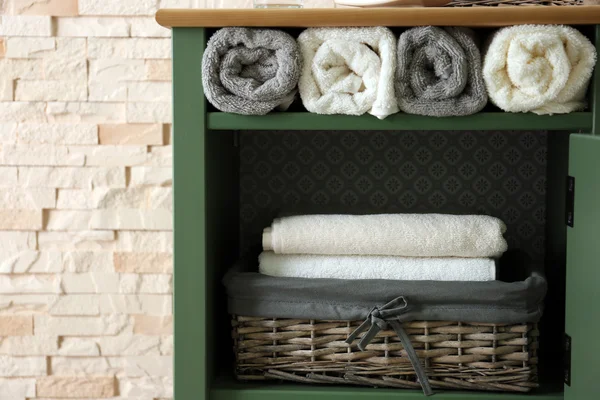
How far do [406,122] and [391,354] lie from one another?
1.24ft

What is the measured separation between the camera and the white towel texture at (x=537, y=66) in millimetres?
1148

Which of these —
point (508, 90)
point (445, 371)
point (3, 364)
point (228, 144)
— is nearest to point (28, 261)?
point (3, 364)

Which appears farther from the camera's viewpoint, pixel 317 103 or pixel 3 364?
pixel 3 364

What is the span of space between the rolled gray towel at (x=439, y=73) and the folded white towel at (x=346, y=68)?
0.02m

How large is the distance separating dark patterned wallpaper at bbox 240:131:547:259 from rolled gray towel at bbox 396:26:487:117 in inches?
17.0

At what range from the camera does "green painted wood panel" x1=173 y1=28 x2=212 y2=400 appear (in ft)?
3.95

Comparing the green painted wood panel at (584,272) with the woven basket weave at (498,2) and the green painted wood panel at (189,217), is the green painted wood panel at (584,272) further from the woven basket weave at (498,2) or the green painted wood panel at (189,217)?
the green painted wood panel at (189,217)

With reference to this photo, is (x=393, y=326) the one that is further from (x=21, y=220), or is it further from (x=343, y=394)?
(x=21, y=220)

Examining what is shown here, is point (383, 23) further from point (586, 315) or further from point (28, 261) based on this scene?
point (28, 261)

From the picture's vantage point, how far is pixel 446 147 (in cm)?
161

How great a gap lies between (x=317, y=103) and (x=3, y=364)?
93cm

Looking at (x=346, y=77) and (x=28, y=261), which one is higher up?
(x=346, y=77)

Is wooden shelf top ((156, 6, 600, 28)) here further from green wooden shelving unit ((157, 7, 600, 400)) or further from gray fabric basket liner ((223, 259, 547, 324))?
gray fabric basket liner ((223, 259, 547, 324))

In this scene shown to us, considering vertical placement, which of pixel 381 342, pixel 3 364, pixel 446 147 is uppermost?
pixel 446 147
